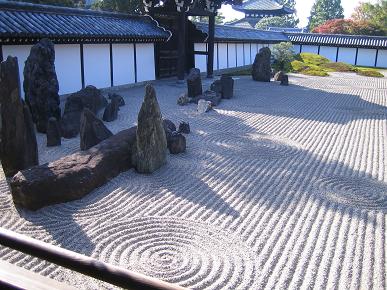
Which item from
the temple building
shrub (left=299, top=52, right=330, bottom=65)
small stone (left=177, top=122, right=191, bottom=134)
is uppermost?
the temple building

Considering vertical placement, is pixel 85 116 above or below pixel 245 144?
above

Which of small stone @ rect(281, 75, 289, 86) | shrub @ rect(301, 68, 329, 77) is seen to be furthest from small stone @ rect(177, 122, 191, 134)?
shrub @ rect(301, 68, 329, 77)

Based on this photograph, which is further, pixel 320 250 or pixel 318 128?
pixel 318 128

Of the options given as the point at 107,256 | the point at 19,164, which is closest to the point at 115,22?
the point at 19,164

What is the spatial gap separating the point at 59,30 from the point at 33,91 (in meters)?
5.25

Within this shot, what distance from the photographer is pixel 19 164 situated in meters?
8.76

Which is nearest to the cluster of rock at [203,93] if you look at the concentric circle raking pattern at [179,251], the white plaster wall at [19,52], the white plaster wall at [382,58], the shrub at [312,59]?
the white plaster wall at [19,52]

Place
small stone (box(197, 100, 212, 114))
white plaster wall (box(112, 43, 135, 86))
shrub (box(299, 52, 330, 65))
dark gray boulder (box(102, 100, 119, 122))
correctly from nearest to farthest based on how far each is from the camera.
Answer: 1. dark gray boulder (box(102, 100, 119, 122))
2. small stone (box(197, 100, 212, 114))
3. white plaster wall (box(112, 43, 135, 86))
4. shrub (box(299, 52, 330, 65))

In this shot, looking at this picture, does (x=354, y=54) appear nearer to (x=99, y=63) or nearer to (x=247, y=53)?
(x=247, y=53)

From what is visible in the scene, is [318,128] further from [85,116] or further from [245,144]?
[85,116]

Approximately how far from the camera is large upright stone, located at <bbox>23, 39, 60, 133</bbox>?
494 inches

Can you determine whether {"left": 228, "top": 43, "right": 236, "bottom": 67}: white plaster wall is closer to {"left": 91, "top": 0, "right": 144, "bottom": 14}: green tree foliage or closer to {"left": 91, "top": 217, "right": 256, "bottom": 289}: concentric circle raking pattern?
{"left": 91, "top": 0, "right": 144, "bottom": 14}: green tree foliage

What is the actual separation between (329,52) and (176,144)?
3974cm

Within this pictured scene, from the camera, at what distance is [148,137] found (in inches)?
363
